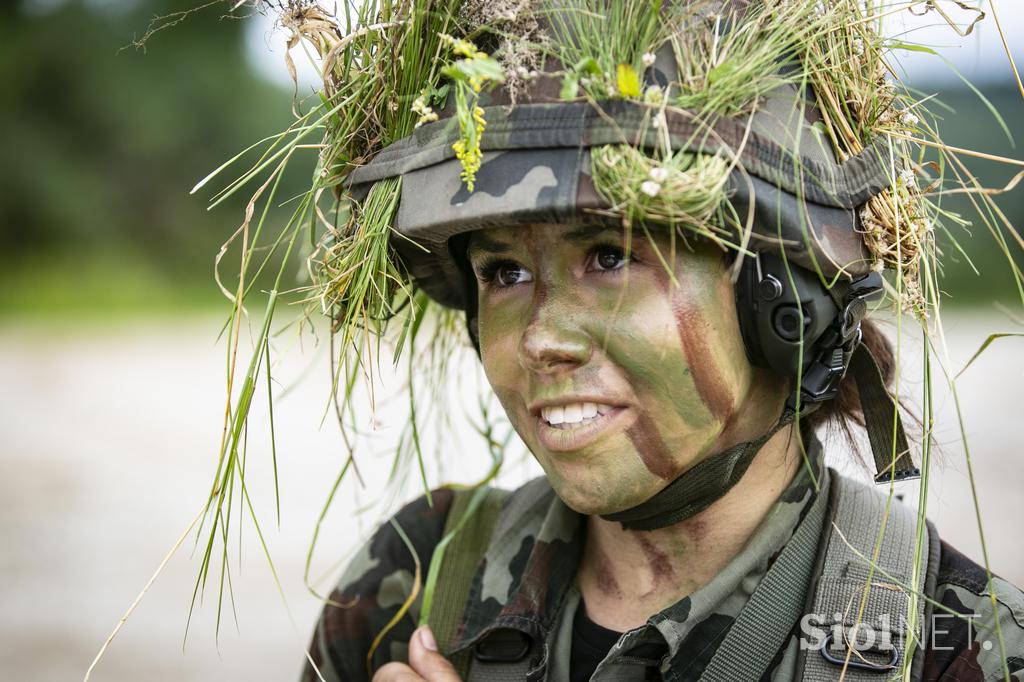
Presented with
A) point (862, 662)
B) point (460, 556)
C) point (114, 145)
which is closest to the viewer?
point (862, 662)

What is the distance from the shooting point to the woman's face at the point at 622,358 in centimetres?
199

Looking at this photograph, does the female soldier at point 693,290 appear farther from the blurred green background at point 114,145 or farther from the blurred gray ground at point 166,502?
the blurred green background at point 114,145

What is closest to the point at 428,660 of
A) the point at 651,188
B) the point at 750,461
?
the point at 750,461

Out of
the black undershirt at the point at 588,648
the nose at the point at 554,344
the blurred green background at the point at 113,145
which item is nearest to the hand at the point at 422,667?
the black undershirt at the point at 588,648

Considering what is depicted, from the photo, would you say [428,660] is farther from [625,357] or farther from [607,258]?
[607,258]

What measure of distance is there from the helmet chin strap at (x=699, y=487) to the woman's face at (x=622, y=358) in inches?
1.4

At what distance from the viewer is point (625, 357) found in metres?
1.99

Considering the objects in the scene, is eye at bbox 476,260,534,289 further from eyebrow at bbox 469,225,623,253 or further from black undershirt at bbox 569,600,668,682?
black undershirt at bbox 569,600,668,682

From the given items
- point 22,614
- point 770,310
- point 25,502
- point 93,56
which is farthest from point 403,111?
point 93,56

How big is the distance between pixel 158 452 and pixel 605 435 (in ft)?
24.6

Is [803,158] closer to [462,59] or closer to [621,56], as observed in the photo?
[621,56]

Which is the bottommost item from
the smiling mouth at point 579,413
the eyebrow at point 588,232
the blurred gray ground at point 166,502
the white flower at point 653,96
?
the blurred gray ground at point 166,502

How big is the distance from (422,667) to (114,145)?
18.4 m

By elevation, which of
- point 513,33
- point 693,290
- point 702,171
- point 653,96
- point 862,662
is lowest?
point 862,662
